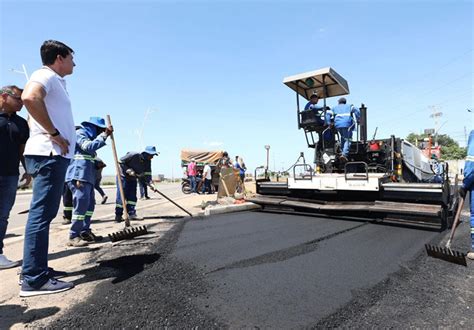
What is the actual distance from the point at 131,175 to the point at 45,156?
123 inches

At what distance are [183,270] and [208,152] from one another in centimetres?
1593

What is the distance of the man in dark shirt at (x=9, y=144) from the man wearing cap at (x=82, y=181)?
68 centimetres

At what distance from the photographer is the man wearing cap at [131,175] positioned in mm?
5433

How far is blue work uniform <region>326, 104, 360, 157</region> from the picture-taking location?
571 centimetres

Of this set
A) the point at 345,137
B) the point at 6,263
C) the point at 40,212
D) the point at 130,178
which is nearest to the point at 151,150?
the point at 130,178

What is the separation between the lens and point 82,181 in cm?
373

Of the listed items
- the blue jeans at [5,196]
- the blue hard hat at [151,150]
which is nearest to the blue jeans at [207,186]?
the blue hard hat at [151,150]

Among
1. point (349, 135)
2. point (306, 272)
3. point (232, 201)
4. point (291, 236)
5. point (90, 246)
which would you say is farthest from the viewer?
point (232, 201)

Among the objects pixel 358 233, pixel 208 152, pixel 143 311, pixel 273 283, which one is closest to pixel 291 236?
pixel 358 233

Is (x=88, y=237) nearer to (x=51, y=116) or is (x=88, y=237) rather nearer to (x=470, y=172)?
(x=51, y=116)

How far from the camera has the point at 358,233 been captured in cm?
404

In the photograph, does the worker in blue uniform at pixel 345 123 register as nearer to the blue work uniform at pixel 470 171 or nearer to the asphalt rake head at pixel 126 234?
the blue work uniform at pixel 470 171

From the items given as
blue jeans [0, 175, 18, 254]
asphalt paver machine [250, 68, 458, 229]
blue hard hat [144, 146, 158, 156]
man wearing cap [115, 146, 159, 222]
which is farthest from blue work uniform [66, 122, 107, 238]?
asphalt paver machine [250, 68, 458, 229]

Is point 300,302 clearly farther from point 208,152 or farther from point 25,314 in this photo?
point 208,152
